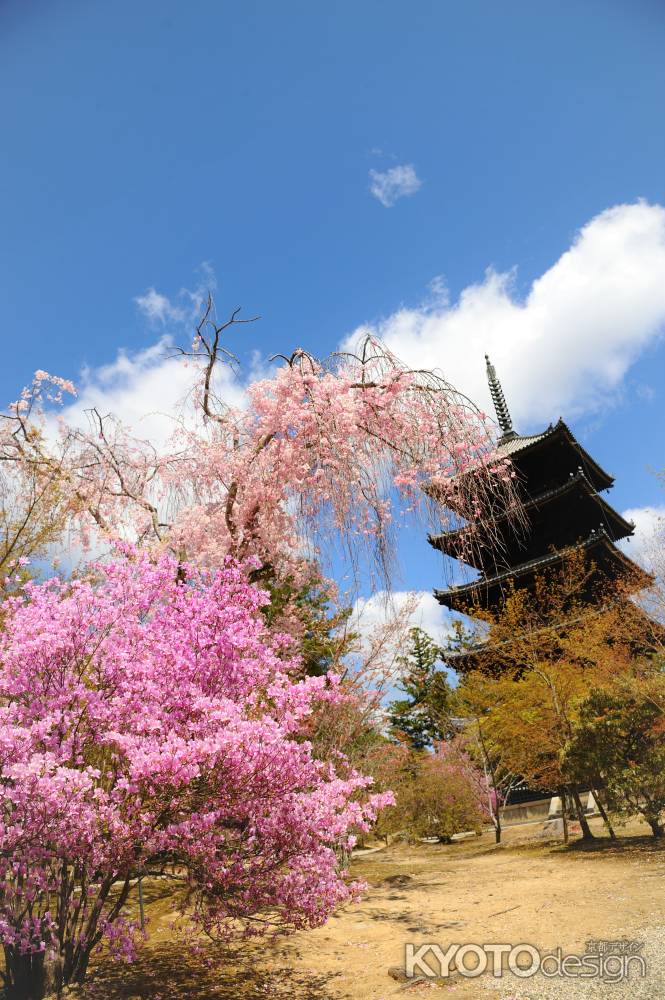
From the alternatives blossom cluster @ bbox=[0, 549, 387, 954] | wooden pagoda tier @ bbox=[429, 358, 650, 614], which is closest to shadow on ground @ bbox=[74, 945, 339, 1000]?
blossom cluster @ bbox=[0, 549, 387, 954]

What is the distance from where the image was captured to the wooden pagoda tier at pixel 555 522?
727 inches

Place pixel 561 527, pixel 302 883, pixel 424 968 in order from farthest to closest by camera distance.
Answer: pixel 561 527 < pixel 424 968 < pixel 302 883

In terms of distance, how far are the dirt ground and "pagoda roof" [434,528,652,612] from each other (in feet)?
29.3

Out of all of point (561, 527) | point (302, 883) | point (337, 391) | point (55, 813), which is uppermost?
point (561, 527)

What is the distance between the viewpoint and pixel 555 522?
66.5 feet

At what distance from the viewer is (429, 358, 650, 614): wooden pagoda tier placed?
1845 cm

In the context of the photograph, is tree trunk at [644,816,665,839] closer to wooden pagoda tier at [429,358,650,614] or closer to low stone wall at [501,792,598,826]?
low stone wall at [501,792,598,826]

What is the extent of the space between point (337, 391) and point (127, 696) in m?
3.42

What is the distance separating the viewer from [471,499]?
19.4ft

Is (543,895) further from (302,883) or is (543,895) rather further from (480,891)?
(302,883)

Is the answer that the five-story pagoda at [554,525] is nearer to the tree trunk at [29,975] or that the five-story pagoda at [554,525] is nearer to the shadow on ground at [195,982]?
the shadow on ground at [195,982]

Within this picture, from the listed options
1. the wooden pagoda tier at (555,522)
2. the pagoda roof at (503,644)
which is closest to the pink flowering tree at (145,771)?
the pagoda roof at (503,644)

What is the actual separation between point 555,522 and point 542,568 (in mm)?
2227

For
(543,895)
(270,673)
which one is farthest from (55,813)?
(543,895)
